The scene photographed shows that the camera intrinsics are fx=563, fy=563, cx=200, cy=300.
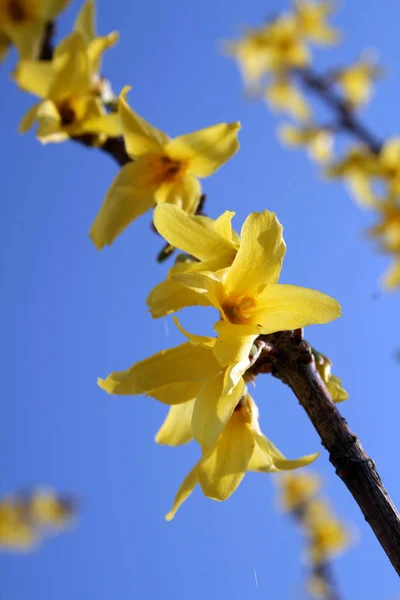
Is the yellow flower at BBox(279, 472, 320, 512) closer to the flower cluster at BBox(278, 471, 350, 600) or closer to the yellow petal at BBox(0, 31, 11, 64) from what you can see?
the flower cluster at BBox(278, 471, 350, 600)

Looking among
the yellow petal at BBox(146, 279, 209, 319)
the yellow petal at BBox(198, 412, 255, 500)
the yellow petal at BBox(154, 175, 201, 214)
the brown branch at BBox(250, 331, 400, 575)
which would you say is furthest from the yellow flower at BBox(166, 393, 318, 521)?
the yellow petal at BBox(154, 175, 201, 214)

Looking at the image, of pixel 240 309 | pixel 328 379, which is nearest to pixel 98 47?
pixel 240 309

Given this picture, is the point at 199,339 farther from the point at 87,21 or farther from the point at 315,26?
the point at 315,26

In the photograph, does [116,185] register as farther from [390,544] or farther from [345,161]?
[345,161]

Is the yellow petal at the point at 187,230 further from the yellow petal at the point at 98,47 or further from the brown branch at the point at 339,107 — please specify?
the brown branch at the point at 339,107

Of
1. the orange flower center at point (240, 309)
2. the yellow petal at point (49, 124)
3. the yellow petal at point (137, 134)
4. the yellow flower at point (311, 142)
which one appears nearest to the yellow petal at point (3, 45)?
the yellow petal at point (49, 124)

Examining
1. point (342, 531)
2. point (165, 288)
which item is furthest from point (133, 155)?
Answer: point (342, 531)
